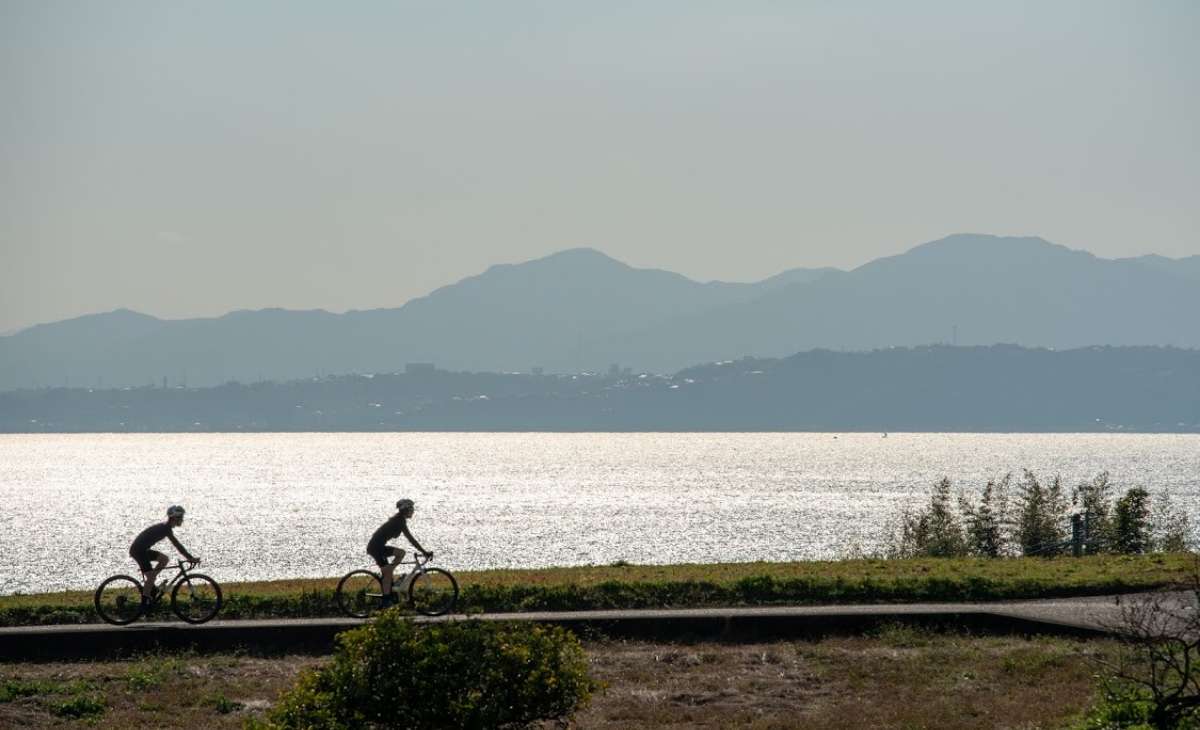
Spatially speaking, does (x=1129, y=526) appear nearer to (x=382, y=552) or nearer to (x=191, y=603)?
(x=382, y=552)

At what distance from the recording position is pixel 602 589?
22.3 metres

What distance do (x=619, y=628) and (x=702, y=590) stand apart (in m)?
2.75

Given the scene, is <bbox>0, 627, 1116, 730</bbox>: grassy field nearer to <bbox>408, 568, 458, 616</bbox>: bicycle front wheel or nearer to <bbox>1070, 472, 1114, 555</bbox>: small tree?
<bbox>408, 568, 458, 616</bbox>: bicycle front wheel

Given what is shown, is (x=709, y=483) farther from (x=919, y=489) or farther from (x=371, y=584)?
(x=371, y=584)

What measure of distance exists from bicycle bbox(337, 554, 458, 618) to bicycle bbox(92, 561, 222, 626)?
2.00 m

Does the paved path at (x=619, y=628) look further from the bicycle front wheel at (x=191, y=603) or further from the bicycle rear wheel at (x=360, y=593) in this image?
the bicycle rear wheel at (x=360, y=593)

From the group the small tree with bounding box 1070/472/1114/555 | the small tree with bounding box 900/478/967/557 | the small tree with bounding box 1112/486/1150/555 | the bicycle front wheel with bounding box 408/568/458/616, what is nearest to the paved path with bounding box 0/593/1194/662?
the bicycle front wheel with bounding box 408/568/458/616

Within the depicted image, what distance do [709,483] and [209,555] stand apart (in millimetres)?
95203

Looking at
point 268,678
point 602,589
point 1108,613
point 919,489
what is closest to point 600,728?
point 268,678

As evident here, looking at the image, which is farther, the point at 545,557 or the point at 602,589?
the point at 545,557

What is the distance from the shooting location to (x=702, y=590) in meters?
22.5

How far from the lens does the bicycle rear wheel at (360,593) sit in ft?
70.7

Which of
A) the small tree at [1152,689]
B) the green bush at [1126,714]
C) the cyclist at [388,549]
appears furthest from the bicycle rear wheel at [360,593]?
the green bush at [1126,714]

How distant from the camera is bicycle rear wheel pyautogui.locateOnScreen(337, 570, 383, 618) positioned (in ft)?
70.7
